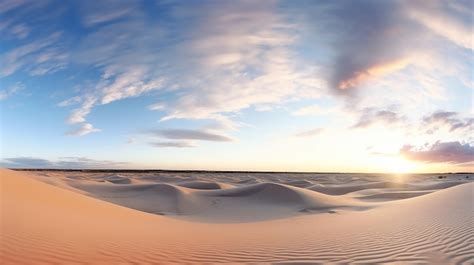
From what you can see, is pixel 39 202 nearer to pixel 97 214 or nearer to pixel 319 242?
pixel 97 214

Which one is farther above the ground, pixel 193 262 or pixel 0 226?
pixel 0 226

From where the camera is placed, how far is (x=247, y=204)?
2627cm

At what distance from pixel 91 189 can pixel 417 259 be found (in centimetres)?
2860

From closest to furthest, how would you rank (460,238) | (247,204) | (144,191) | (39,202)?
(460,238) → (39,202) → (247,204) → (144,191)

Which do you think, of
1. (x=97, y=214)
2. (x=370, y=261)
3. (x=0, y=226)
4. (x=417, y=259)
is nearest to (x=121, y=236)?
(x=0, y=226)

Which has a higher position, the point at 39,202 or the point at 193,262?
the point at 39,202

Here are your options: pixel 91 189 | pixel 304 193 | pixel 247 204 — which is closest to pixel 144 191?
pixel 91 189

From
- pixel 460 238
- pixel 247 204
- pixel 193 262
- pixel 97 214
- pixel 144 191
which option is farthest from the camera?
pixel 144 191

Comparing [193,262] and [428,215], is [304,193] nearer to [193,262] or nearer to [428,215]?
[428,215]

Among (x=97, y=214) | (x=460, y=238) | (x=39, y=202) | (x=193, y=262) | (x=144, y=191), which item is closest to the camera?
(x=193, y=262)

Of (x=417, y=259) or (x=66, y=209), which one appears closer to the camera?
(x=417, y=259)

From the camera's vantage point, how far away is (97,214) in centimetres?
1277

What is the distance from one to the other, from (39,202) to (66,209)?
822 mm

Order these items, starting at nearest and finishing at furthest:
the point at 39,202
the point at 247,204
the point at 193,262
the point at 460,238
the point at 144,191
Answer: the point at 193,262
the point at 460,238
the point at 39,202
the point at 247,204
the point at 144,191
